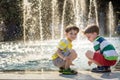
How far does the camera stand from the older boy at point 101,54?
689 centimetres

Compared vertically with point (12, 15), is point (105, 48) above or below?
below

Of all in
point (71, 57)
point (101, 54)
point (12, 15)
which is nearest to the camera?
point (71, 57)

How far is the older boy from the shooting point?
689 cm

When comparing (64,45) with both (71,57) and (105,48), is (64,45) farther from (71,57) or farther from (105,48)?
(105,48)

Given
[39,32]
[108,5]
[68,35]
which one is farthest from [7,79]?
[108,5]

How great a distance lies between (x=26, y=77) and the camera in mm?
6297

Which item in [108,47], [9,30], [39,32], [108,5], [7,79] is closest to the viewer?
[7,79]

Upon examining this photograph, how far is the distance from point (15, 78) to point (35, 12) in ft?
115

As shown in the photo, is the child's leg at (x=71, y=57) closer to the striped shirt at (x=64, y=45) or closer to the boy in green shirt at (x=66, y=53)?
the boy in green shirt at (x=66, y=53)

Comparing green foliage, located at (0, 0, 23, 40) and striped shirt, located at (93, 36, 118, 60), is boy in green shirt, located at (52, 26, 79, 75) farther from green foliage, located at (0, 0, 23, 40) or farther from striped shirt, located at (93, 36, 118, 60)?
green foliage, located at (0, 0, 23, 40)

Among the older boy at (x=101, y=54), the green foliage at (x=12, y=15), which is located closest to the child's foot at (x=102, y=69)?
the older boy at (x=101, y=54)

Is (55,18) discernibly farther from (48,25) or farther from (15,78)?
(15,78)

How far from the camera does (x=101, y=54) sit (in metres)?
6.94

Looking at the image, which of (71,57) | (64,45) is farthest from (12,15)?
(71,57)
